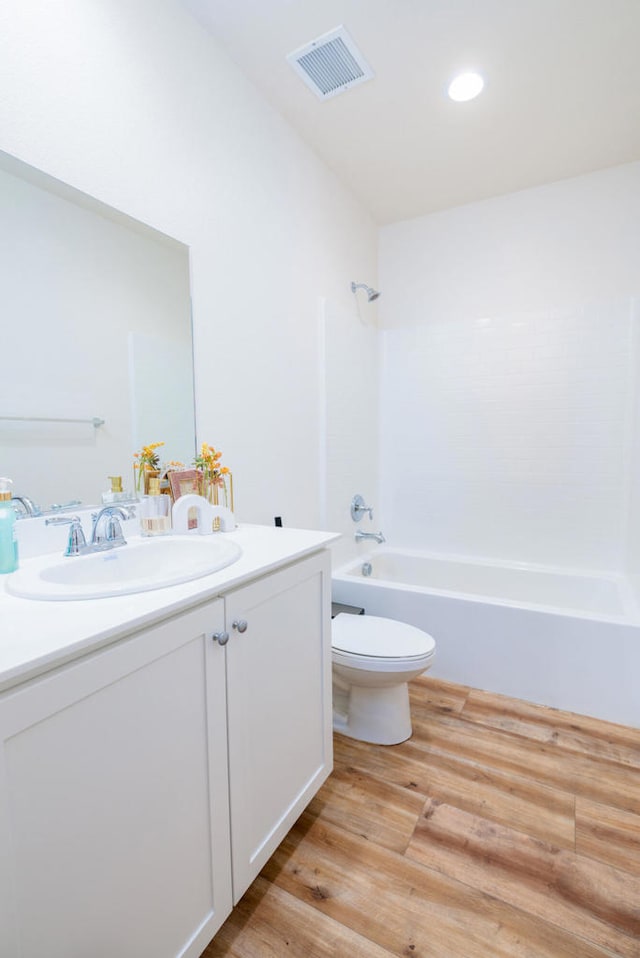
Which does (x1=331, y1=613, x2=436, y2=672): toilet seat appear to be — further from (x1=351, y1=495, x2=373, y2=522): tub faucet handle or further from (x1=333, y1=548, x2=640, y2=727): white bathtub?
(x1=351, y1=495, x2=373, y2=522): tub faucet handle

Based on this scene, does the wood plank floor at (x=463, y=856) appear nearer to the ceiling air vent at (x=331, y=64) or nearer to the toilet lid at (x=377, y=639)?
the toilet lid at (x=377, y=639)

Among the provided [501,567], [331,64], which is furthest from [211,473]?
[501,567]

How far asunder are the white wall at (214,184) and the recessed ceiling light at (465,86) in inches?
28.3

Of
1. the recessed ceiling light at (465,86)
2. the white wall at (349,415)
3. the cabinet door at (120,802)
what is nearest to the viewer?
the cabinet door at (120,802)

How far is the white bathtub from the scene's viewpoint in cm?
185

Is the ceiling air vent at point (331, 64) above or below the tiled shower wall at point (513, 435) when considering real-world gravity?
above

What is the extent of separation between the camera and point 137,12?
135 centimetres

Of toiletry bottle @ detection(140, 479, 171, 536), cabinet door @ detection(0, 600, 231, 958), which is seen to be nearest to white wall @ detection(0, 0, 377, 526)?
toiletry bottle @ detection(140, 479, 171, 536)

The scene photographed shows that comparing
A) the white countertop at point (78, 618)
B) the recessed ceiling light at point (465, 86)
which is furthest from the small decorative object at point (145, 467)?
the recessed ceiling light at point (465, 86)

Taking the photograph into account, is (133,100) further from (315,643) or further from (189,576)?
(315,643)

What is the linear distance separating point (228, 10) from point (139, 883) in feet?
7.98

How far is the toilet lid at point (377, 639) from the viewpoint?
1640 mm

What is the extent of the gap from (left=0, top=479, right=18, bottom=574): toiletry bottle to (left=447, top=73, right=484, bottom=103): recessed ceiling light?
229 cm

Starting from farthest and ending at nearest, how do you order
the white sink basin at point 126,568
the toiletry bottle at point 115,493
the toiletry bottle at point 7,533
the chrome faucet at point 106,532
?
the toiletry bottle at point 115,493, the chrome faucet at point 106,532, the toiletry bottle at point 7,533, the white sink basin at point 126,568
